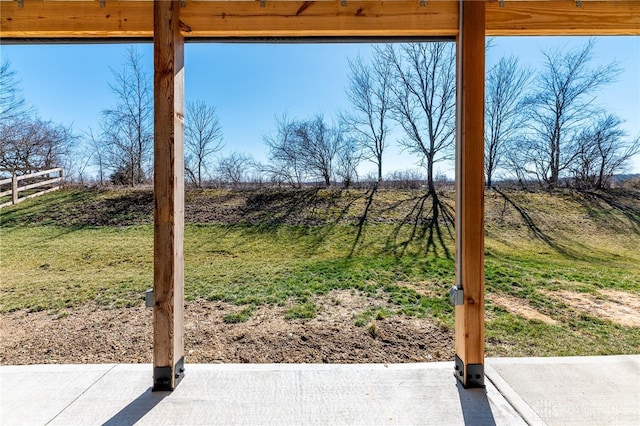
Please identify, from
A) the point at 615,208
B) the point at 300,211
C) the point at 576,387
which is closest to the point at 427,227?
the point at 300,211

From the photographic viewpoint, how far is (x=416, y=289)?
3686 mm

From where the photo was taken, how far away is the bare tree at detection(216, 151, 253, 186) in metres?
7.82

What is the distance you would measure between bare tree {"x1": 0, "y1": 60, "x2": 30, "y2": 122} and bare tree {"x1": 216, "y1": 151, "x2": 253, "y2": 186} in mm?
4102

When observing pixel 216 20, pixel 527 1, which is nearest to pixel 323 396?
pixel 216 20

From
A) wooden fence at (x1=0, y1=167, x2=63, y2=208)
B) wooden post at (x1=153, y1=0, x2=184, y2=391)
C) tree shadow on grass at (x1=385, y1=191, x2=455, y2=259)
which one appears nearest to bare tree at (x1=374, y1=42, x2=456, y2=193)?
tree shadow on grass at (x1=385, y1=191, x2=455, y2=259)

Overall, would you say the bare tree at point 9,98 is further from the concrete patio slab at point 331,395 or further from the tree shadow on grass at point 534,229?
the tree shadow on grass at point 534,229

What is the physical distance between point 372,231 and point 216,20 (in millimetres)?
4619

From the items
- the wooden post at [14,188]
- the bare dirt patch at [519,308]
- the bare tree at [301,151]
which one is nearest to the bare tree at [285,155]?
the bare tree at [301,151]

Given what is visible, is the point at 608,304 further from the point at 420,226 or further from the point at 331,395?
the point at 331,395

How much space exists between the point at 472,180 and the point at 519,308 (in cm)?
230

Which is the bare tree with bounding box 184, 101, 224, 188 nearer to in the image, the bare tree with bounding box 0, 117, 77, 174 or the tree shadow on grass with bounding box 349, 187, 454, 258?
the bare tree with bounding box 0, 117, 77, 174

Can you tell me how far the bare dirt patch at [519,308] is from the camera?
2947 millimetres

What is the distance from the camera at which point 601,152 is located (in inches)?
287

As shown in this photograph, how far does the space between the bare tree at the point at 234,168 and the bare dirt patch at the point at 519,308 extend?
6282 millimetres
